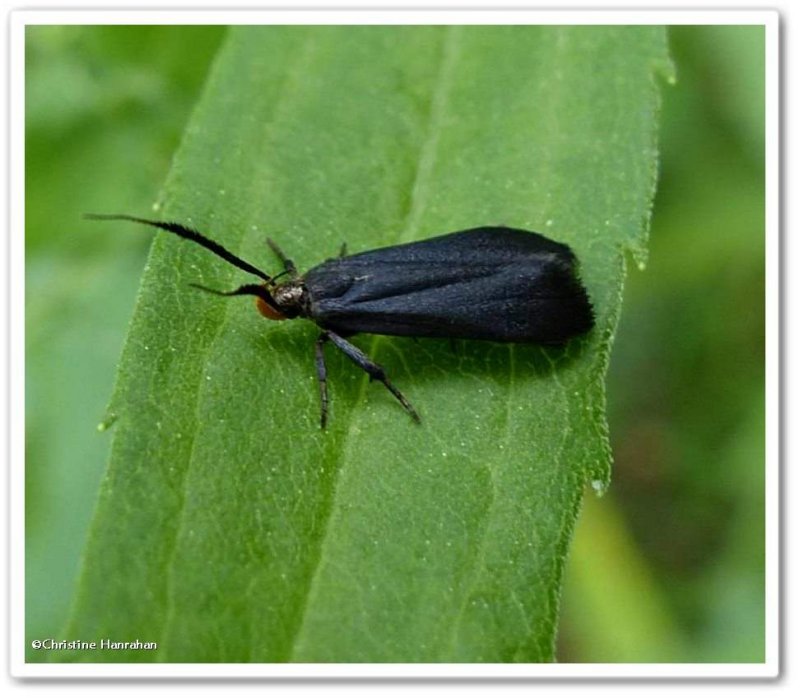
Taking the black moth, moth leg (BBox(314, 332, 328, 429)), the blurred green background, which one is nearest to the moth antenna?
the black moth

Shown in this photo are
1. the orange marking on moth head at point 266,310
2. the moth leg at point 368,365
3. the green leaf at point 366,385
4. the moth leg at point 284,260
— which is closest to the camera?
the green leaf at point 366,385

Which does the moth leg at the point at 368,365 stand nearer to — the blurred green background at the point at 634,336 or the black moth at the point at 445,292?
the black moth at the point at 445,292

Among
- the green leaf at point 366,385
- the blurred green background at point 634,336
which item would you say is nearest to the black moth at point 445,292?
the green leaf at point 366,385

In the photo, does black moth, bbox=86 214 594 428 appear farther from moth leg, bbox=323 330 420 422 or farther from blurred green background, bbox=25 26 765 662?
blurred green background, bbox=25 26 765 662

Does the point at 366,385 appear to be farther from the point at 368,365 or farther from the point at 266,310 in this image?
the point at 266,310
